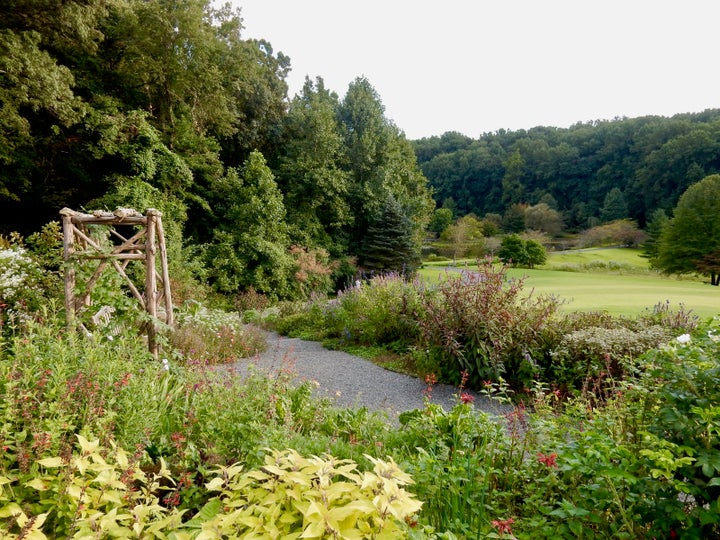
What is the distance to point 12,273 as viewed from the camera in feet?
18.2

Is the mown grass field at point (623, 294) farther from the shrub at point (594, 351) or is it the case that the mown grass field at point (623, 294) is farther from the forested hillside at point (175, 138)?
the forested hillside at point (175, 138)

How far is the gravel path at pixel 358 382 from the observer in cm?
483

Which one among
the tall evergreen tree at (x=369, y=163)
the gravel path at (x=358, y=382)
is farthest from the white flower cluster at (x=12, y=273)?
the tall evergreen tree at (x=369, y=163)

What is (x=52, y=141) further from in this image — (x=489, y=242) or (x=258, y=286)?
(x=489, y=242)

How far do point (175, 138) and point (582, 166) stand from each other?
40.6 metres

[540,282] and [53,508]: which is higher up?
[53,508]

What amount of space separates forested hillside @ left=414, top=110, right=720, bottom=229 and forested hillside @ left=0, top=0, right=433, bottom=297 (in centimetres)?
2857

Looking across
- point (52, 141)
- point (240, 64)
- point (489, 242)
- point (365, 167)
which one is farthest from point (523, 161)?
point (52, 141)

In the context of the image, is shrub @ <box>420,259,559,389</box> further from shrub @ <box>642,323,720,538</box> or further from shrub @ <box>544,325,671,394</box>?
shrub @ <box>642,323,720,538</box>

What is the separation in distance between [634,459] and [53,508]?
8.14ft

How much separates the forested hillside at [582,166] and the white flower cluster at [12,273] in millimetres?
39829

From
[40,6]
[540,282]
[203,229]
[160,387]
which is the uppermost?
[40,6]

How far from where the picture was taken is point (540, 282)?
15.8 meters

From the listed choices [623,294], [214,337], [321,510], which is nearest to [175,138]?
[214,337]
